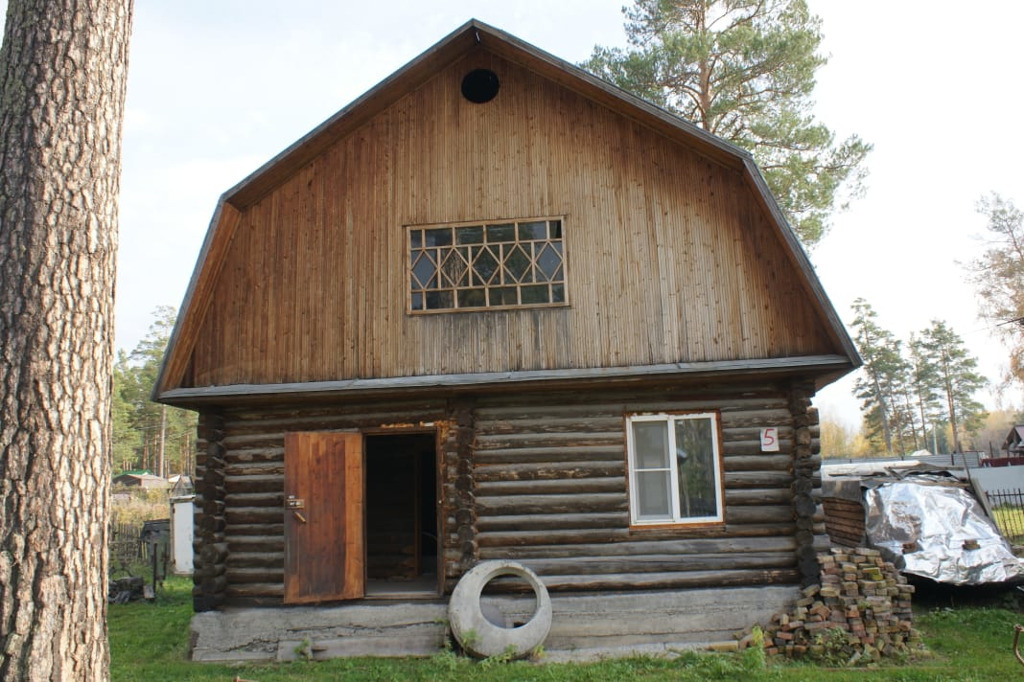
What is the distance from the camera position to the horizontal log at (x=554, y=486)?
397 inches

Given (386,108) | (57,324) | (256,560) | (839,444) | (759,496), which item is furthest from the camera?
(839,444)

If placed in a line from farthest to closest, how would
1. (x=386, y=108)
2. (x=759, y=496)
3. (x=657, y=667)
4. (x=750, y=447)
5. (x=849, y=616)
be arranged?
(x=386, y=108), (x=750, y=447), (x=759, y=496), (x=849, y=616), (x=657, y=667)

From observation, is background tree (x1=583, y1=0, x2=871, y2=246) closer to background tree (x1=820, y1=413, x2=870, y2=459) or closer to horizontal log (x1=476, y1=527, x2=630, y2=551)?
horizontal log (x1=476, y1=527, x2=630, y2=551)

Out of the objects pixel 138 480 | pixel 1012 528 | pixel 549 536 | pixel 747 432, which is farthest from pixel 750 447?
pixel 138 480

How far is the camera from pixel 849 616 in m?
9.33

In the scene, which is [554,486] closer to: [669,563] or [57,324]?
[669,563]

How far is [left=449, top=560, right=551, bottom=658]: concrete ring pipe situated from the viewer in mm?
9180

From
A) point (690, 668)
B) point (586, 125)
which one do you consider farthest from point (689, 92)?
point (690, 668)

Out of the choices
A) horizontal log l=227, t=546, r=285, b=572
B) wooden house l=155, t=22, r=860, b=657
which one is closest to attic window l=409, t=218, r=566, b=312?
wooden house l=155, t=22, r=860, b=657

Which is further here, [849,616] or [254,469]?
[254,469]

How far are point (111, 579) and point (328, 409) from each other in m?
8.68

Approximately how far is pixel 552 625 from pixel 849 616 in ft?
11.6

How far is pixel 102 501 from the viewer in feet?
15.5

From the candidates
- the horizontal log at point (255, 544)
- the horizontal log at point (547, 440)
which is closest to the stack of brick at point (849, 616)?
the horizontal log at point (547, 440)
